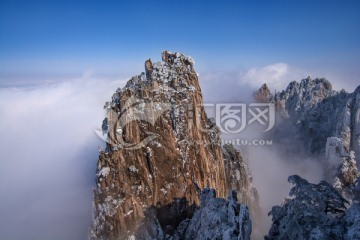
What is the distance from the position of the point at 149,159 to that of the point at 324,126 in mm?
72288

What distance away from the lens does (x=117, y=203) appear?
134 feet

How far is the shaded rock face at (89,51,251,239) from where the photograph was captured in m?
41.1

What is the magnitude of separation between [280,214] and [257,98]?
387 feet

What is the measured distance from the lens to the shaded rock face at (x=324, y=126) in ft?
205

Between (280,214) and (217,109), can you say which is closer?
(280,214)

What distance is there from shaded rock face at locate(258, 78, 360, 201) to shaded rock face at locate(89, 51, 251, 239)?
2786 centimetres

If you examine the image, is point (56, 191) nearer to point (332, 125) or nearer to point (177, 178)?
point (177, 178)

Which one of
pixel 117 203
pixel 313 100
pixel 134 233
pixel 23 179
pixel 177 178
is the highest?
pixel 313 100

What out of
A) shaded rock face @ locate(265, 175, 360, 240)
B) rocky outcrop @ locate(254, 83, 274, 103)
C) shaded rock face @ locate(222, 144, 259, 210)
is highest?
rocky outcrop @ locate(254, 83, 274, 103)

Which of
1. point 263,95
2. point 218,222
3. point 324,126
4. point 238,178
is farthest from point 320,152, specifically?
point 218,222

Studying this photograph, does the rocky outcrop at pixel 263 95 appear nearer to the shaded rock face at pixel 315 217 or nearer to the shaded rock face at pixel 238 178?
the shaded rock face at pixel 238 178

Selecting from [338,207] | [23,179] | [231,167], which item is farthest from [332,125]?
[23,179]

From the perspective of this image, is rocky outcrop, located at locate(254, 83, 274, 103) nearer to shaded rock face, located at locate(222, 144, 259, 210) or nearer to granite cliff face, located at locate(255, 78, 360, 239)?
granite cliff face, located at locate(255, 78, 360, 239)

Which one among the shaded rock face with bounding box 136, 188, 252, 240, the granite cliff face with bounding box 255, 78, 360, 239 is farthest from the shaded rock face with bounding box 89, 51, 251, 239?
the granite cliff face with bounding box 255, 78, 360, 239
